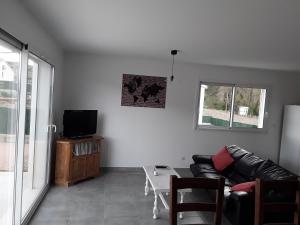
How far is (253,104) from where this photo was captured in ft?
20.4

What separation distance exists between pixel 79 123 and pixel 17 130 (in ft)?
7.05

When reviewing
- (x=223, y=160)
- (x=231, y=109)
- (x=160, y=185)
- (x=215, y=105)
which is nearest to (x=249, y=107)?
(x=231, y=109)

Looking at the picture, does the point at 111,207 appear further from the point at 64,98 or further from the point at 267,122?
the point at 267,122

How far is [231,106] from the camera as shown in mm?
6102

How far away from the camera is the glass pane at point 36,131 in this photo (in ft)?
11.4

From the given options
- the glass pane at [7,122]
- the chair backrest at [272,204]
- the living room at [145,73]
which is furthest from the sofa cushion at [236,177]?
the glass pane at [7,122]

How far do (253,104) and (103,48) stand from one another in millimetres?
3710

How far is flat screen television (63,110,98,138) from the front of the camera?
15.6 feet

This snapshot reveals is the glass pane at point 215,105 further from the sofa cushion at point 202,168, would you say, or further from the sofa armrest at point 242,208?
the sofa armrest at point 242,208

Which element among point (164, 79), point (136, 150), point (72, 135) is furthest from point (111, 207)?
point (164, 79)

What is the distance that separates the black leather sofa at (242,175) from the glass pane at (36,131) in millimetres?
2549

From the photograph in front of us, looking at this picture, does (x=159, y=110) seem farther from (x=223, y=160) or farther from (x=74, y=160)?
(x=74, y=160)

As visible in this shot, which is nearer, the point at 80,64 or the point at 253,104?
the point at 80,64

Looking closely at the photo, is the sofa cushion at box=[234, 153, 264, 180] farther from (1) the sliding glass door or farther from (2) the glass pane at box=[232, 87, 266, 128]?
(1) the sliding glass door
